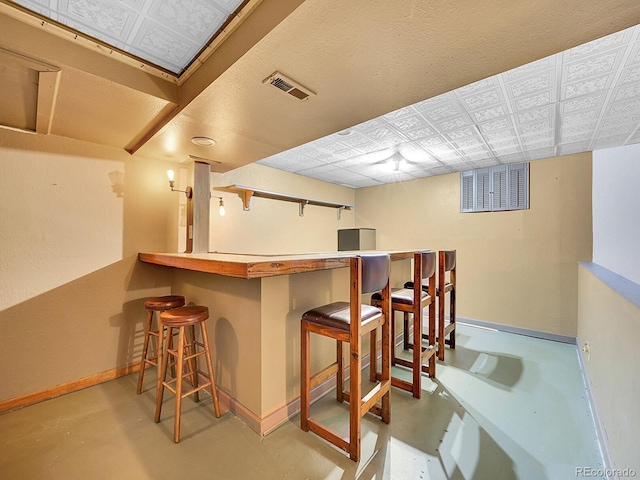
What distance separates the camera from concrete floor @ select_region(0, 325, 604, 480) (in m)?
1.40

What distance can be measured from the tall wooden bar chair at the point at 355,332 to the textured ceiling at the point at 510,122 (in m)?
1.50

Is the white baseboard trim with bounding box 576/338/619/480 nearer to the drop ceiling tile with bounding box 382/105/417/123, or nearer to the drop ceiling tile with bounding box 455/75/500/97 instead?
the drop ceiling tile with bounding box 455/75/500/97

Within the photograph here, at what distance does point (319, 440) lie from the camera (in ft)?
5.31

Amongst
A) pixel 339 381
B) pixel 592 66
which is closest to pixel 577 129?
pixel 592 66

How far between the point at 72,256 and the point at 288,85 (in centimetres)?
239

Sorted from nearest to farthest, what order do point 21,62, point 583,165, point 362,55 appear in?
point 362,55
point 21,62
point 583,165

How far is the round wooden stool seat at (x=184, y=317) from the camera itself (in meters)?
1.67

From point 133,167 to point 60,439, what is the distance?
88.1 inches

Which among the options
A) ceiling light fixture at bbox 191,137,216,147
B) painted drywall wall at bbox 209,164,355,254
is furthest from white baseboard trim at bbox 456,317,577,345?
ceiling light fixture at bbox 191,137,216,147

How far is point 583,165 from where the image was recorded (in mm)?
3182

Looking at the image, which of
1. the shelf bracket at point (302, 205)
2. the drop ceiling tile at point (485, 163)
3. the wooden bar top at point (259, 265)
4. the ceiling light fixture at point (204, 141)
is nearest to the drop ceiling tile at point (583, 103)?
the drop ceiling tile at point (485, 163)

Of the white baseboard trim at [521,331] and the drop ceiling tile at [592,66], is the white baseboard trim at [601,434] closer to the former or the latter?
the white baseboard trim at [521,331]

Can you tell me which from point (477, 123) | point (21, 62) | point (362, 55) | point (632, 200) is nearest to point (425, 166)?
point (477, 123)

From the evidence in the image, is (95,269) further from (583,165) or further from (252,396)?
(583,165)
